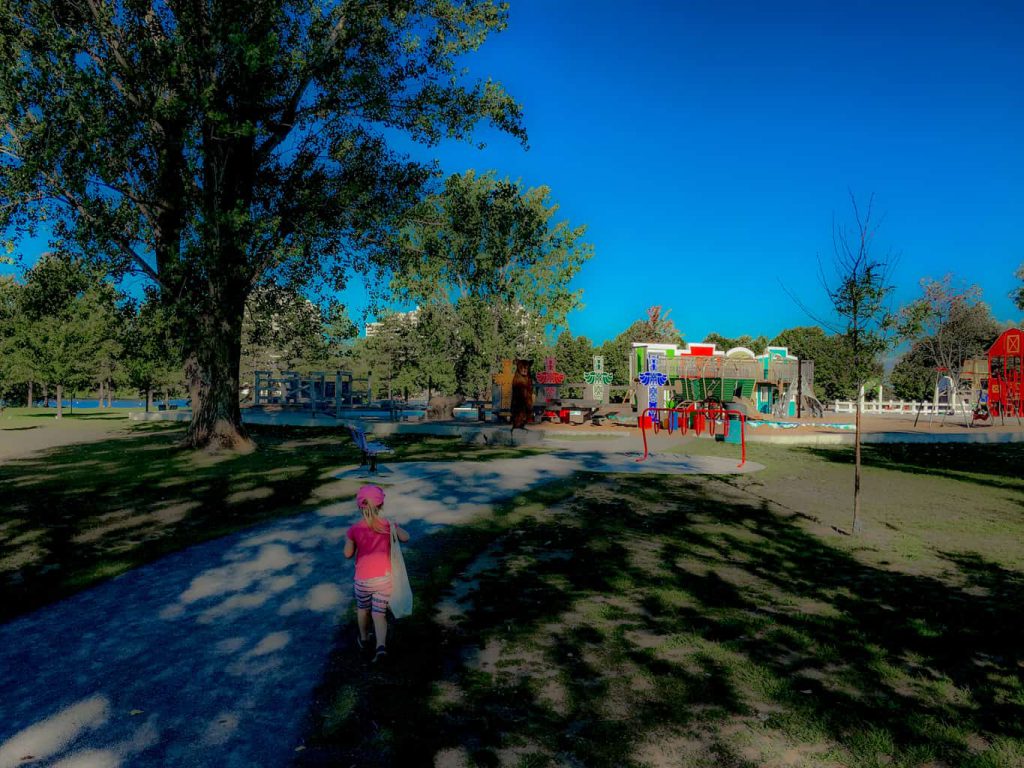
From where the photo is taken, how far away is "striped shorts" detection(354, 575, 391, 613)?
520 cm

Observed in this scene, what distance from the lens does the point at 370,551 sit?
17.3 ft

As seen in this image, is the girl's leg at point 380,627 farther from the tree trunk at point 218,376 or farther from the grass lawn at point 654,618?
the tree trunk at point 218,376

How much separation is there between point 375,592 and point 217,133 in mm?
15558

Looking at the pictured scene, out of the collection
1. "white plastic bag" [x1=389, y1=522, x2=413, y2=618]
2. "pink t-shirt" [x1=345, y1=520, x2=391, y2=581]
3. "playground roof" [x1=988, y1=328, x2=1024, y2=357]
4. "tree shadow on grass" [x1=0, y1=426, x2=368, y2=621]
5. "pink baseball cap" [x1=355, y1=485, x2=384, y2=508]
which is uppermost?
"playground roof" [x1=988, y1=328, x2=1024, y2=357]

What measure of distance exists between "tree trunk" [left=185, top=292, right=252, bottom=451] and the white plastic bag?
14.2 m

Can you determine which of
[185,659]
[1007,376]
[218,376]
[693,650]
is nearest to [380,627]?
[185,659]

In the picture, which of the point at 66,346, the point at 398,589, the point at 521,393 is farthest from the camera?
the point at 66,346

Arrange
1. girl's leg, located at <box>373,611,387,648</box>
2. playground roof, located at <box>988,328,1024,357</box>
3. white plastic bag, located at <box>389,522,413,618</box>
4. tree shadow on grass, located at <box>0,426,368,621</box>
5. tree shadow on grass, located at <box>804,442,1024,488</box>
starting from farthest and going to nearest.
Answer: playground roof, located at <box>988,328,1024,357</box> → tree shadow on grass, located at <box>804,442,1024,488</box> → tree shadow on grass, located at <box>0,426,368,621</box> → white plastic bag, located at <box>389,522,413,618</box> → girl's leg, located at <box>373,611,387,648</box>

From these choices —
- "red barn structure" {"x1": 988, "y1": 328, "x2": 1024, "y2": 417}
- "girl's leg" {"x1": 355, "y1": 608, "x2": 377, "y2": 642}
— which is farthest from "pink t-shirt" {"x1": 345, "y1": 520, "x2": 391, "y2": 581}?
"red barn structure" {"x1": 988, "y1": 328, "x2": 1024, "y2": 417}

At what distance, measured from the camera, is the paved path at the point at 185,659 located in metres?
→ 3.86

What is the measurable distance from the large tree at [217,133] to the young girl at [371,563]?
40.2ft

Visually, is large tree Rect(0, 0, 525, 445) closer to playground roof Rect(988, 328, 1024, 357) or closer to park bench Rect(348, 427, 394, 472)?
park bench Rect(348, 427, 394, 472)

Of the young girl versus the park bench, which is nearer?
the young girl

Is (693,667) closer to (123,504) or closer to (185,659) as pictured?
(185,659)
